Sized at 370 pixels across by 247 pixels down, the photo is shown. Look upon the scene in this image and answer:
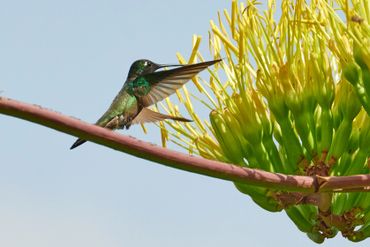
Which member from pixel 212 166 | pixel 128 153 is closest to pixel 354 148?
pixel 212 166

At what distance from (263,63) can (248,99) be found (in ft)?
0.48

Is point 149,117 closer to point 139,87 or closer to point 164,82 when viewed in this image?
point 139,87

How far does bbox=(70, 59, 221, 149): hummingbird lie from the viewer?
3.42 meters

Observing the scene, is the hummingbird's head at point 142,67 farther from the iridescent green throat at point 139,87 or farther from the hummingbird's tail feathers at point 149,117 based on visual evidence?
the hummingbird's tail feathers at point 149,117

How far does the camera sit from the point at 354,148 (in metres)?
3.16

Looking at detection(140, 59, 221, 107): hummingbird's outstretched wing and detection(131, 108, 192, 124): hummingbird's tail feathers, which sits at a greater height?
detection(140, 59, 221, 107): hummingbird's outstretched wing

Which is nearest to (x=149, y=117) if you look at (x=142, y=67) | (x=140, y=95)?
(x=140, y=95)

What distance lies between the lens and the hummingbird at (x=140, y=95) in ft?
11.2

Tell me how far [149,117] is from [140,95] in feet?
0.34

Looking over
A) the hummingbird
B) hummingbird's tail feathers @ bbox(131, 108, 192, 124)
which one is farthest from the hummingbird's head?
hummingbird's tail feathers @ bbox(131, 108, 192, 124)

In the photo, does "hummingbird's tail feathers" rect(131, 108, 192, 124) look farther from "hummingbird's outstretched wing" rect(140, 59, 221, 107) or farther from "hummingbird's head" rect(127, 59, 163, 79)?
"hummingbird's head" rect(127, 59, 163, 79)

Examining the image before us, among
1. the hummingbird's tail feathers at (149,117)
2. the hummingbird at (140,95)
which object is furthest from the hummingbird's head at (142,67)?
the hummingbird's tail feathers at (149,117)

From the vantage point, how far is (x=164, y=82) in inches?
134

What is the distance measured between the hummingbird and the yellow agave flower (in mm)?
161
